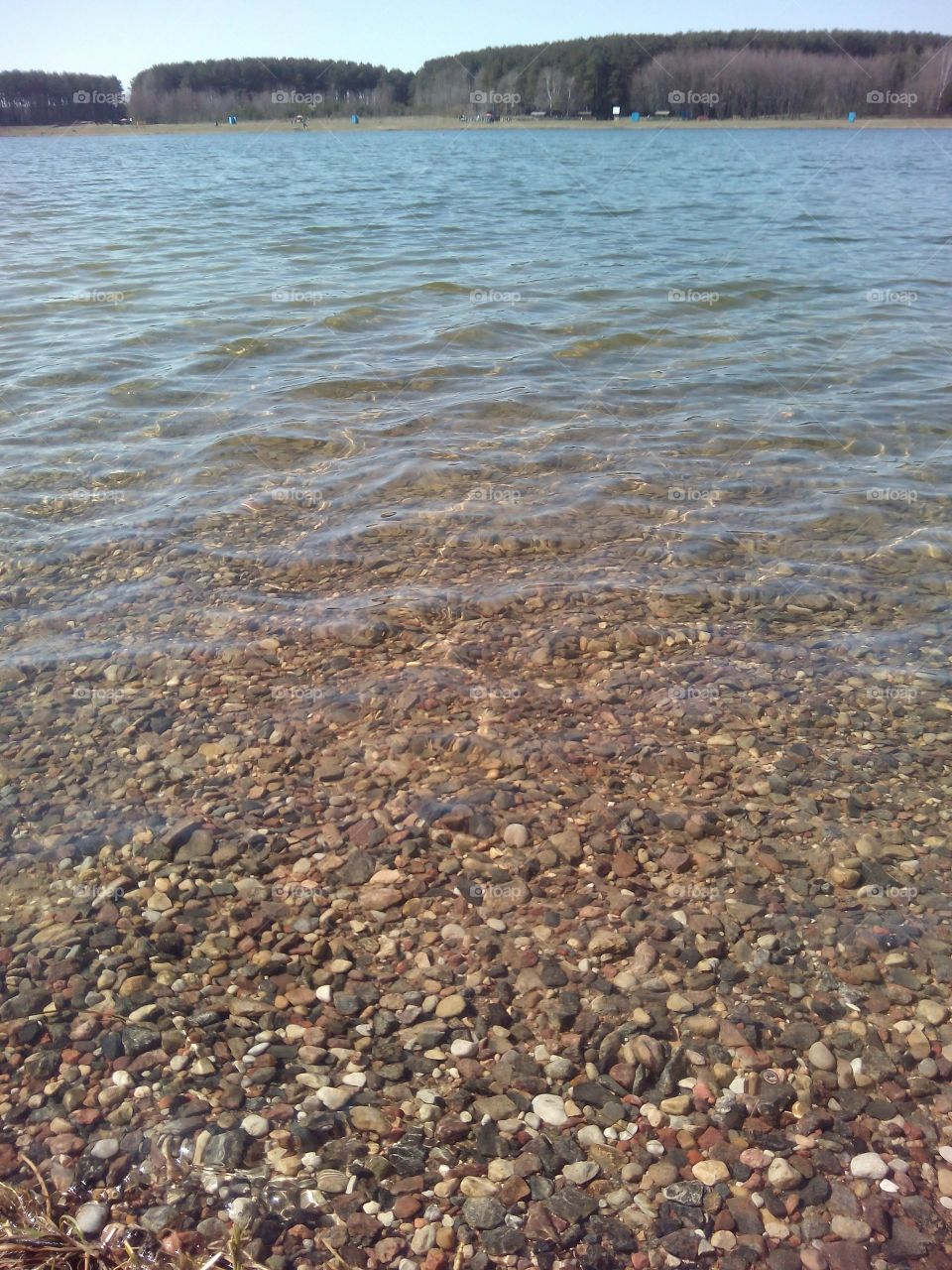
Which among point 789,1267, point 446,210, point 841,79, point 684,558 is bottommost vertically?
point 789,1267

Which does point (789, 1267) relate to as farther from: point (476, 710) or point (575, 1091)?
point (476, 710)

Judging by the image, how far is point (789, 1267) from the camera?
2.59m

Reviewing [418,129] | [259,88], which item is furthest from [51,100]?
[418,129]

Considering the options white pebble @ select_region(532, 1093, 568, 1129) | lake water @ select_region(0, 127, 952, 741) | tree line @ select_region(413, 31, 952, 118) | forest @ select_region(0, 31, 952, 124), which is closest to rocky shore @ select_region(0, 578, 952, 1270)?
white pebble @ select_region(532, 1093, 568, 1129)

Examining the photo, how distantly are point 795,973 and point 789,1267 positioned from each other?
1.11 m

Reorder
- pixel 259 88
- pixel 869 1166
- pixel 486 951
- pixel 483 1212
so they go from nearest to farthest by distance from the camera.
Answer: pixel 483 1212
pixel 869 1166
pixel 486 951
pixel 259 88

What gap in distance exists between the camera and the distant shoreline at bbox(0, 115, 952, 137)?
7525 centimetres

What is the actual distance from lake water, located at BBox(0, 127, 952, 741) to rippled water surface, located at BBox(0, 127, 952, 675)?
4 cm

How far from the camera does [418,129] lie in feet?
256

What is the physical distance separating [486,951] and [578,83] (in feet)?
278

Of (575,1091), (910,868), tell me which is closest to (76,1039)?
(575,1091)

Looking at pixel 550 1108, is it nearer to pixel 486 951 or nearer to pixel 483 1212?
pixel 483 1212

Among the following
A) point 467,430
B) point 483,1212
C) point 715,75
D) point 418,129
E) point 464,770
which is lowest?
point 483,1212

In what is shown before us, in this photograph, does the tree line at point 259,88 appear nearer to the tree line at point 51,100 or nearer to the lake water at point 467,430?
the tree line at point 51,100
